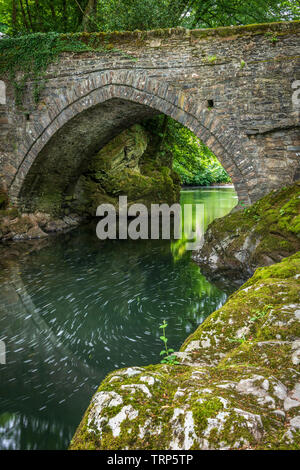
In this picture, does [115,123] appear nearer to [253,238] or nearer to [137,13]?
[137,13]

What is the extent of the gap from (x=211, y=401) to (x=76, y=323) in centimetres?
352

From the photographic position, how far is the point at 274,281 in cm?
289

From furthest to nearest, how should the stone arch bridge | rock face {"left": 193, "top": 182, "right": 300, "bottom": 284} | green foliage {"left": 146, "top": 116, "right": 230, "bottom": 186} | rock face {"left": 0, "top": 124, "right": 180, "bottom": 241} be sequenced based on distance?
green foliage {"left": 146, "top": 116, "right": 230, "bottom": 186}
rock face {"left": 0, "top": 124, "right": 180, "bottom": 241}
the stone arch bridge
rock face {"left": 193, "top": 182, "right": 300, "bottom": 284}

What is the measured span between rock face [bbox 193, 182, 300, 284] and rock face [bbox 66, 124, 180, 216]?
697 centimetres

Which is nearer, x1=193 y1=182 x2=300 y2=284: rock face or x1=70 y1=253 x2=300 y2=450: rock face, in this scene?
x1=70 y1=253 x2=300 y2=450: rock face

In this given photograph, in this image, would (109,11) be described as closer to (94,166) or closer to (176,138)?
(94,166)

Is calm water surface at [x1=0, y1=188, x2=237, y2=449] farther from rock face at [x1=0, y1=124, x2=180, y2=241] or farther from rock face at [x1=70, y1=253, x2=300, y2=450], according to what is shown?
rock face at [x1=0, y1=124, x2=180, y2=241]

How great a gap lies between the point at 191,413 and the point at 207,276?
5.21m

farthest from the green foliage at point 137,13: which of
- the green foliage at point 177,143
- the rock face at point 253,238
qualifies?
the rock face at point 253,238

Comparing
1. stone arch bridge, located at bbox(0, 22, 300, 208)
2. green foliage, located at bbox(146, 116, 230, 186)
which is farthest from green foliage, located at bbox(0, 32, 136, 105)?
green foliage, located at bbox(146, 116, 230, 186)

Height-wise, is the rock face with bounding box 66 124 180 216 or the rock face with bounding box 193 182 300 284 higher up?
the rock face with bounding box 66 124 180 216

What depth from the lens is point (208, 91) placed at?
798 centimetres

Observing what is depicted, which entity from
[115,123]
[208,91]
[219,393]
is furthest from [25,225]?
[219,393]

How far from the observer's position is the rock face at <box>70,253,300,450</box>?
1284mm
